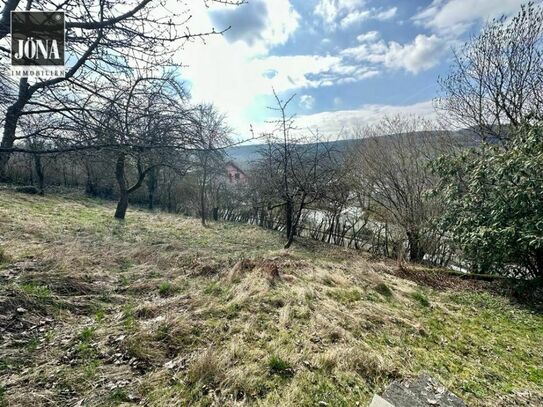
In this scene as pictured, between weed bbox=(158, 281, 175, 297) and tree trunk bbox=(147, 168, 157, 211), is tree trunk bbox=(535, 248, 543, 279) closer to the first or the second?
weed bbox=(158, 281, 175, 297)

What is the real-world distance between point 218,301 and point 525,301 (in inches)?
230

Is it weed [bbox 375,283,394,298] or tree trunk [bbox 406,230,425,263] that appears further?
tree trunk [bbox 406,230,425,263]

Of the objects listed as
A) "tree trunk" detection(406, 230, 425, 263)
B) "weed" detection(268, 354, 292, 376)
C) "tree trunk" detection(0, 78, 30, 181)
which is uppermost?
"tree trunk" detection(0, 78, 30, 181)

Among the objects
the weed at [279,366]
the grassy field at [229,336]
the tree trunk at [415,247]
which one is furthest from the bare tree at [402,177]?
the weed at [279,366]

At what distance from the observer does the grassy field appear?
6.90ft

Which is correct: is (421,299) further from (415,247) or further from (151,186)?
(151,186)

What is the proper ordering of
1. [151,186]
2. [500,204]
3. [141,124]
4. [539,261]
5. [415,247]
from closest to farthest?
1. [141,124]
2. [500,204]
3. [539,261]
4. [415,247]
5. [151,186]

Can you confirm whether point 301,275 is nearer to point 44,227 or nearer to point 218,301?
point 218,301

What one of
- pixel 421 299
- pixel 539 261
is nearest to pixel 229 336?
pixel 421 299

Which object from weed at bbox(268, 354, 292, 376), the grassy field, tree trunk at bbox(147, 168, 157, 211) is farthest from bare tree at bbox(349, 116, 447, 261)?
tree trunk at bbox(147, 168, 157, 211)

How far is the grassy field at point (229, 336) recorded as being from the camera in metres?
2.10

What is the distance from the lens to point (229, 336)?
2.86 metres

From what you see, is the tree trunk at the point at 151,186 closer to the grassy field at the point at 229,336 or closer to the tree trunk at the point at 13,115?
the grassy field at the point at 229,336

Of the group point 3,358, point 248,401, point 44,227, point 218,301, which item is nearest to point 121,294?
point 218,301
